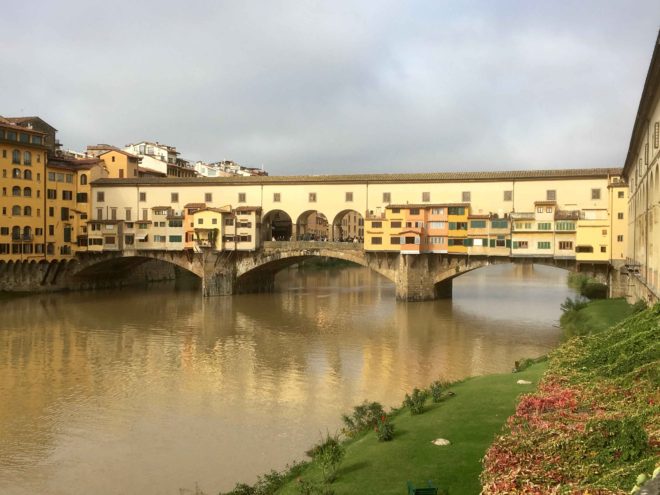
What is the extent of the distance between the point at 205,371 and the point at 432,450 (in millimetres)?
14930

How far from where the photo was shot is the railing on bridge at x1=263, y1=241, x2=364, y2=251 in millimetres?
48344

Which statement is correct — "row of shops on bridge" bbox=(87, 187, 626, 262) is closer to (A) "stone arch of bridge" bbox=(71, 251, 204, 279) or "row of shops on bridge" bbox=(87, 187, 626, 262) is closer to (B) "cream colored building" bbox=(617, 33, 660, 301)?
(A) "stone arch of bridge" bbox=(71, 251, 204, 279)

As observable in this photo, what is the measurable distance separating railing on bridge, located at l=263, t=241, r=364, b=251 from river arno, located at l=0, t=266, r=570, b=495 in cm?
448

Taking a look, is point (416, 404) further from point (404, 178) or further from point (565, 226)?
point (404, 178)

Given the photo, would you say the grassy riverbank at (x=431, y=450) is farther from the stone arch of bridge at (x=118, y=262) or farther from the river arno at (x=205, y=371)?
the stone arch of bridge at (x=118, y=262)

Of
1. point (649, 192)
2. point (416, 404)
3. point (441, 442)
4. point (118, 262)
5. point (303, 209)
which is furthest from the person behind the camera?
point (118, 262)

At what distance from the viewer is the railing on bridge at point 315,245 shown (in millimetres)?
48344

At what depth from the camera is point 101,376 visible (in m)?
23.3

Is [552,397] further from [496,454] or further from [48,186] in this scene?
[48,186]

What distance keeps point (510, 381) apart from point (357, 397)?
5.34m

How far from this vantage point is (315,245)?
4891 cm

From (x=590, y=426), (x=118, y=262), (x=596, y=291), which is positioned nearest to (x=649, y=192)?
(x=590, y=426)

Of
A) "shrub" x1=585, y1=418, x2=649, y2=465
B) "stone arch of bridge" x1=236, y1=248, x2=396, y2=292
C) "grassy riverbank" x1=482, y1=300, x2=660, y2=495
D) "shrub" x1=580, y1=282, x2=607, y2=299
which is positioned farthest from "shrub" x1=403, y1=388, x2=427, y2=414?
"stone arch of bridge" x1=236, y1=248, x2=396, y2=292

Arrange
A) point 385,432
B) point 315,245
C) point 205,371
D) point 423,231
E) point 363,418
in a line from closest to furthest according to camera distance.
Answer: point 385,432 < point 363,418 < point 205,371 < point 423,231 < point 315,245
